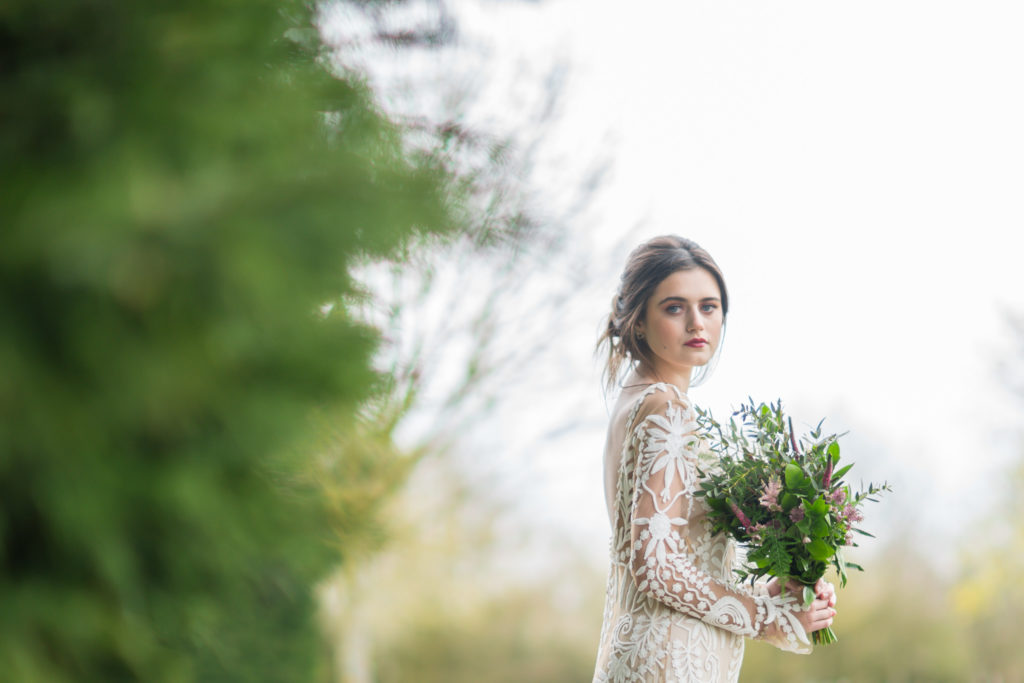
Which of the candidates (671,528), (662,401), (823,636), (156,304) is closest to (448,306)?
(662,401)

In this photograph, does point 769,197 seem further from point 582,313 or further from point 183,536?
point 183,536

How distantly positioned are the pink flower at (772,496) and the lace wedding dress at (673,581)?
0.25m

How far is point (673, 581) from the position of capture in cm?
A: 214

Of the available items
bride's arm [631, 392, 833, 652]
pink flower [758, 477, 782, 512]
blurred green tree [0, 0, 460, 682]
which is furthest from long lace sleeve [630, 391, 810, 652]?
blurred green tree [0, 0, 460, 682]

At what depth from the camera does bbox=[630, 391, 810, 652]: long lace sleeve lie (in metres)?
2.15

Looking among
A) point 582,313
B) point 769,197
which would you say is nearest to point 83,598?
point 582,313

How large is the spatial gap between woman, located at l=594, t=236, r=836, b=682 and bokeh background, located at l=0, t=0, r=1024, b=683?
Answer: 1.36 ft

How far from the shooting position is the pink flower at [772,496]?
81.7 inches

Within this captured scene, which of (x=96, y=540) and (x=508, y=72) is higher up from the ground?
(x=508, y=72)

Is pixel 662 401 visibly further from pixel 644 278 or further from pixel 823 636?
pixel 823 636

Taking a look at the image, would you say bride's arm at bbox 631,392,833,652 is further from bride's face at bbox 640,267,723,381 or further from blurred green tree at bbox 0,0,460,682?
blurred green tree at bbox 0,0,460,682

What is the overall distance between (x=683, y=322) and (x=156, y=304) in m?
2.20

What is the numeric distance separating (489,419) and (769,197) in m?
5.61

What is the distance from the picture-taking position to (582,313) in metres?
8.16
